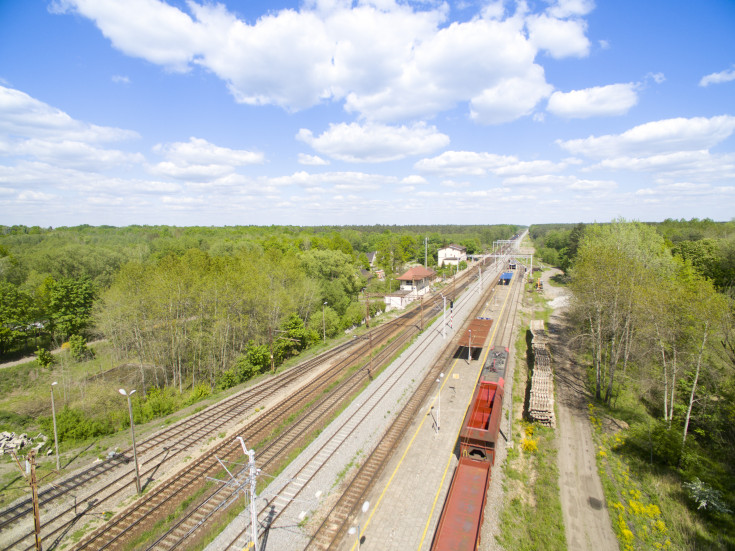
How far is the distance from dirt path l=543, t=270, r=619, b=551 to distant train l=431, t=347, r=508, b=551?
438 centimetres

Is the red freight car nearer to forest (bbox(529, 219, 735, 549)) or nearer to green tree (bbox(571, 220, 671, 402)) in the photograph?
forest (bbox(529, 219, 735, 549))

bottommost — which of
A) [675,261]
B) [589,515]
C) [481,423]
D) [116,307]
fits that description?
[589,515]

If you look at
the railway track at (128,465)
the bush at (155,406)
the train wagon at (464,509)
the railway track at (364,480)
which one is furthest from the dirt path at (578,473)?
the bush at (155,406)

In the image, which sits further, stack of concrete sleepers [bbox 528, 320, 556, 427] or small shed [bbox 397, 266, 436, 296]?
small shed [bbox 397, 266, 436, 296]

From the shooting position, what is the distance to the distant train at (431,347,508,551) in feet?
48.8

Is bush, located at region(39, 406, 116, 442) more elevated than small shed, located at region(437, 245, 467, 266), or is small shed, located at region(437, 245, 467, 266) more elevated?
small shed, located at region(437, 245, 467, 266)

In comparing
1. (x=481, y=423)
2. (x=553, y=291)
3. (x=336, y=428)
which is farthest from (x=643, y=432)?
(x=553, y=291)

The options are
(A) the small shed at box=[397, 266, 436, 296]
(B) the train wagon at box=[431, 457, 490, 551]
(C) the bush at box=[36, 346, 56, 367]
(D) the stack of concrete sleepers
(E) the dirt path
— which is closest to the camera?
(B) the train wagon at box=[431, 457, 490, 551]

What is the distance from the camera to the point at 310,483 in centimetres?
1950

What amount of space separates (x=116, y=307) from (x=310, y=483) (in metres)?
30.5

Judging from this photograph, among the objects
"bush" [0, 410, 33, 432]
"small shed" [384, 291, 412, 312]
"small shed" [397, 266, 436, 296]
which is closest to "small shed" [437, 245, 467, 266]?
"small shed" [397, 266, 436, 296]

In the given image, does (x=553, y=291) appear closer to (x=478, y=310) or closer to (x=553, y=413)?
(x=478, y=310)

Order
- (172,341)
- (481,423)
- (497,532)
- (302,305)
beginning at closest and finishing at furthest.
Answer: (497,532)
(481,423)
(172,341)
(302,305)

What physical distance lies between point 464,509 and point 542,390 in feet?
52.1
